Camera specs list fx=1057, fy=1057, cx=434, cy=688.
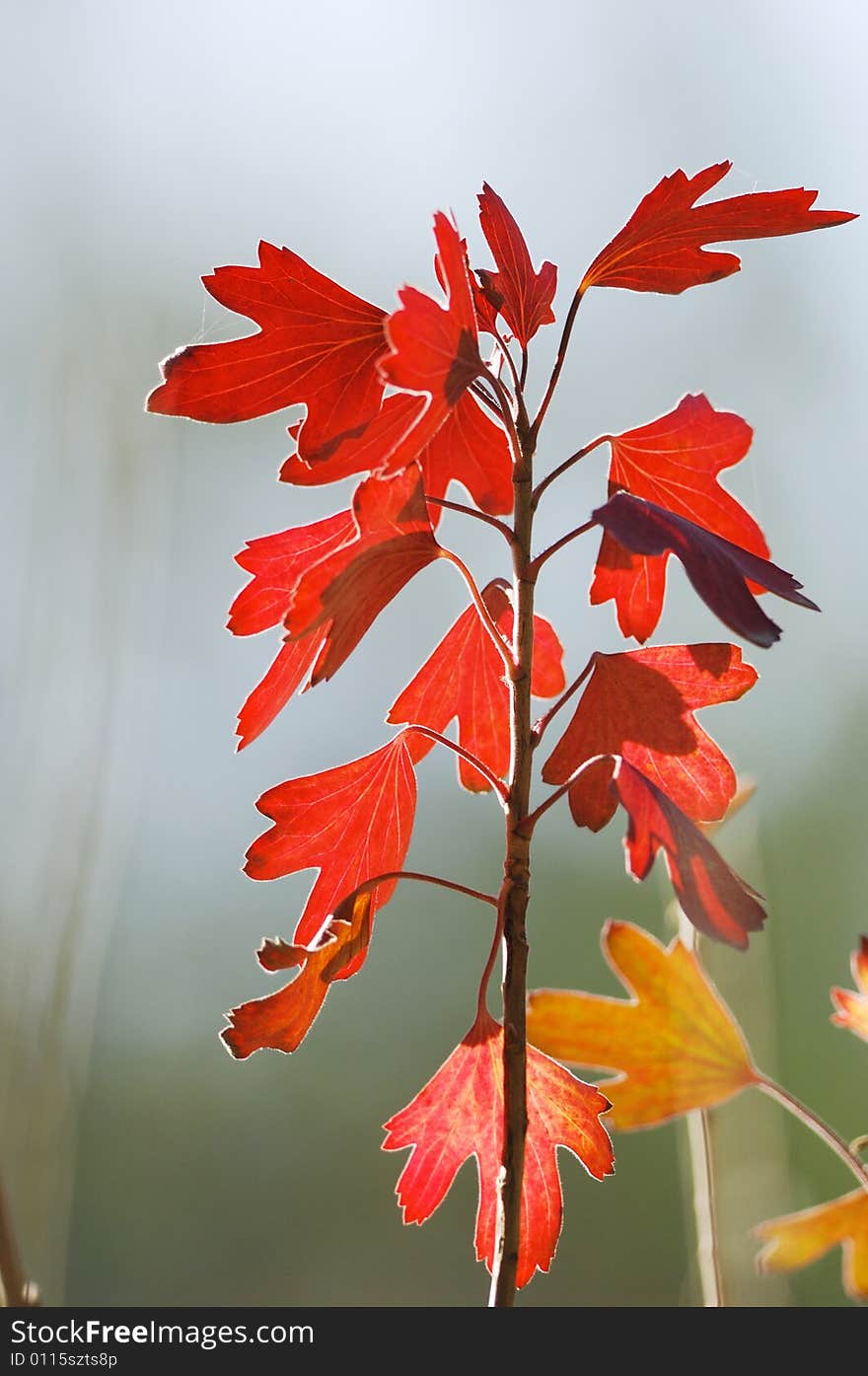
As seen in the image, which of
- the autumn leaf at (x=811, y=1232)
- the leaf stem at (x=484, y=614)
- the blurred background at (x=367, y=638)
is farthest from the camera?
the blurred background at (x=367, y=638)

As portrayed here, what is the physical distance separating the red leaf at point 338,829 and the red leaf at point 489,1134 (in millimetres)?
72

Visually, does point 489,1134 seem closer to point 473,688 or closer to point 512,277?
point 473,688

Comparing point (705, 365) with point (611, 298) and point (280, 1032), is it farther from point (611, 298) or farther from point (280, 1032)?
point (280, 1032)

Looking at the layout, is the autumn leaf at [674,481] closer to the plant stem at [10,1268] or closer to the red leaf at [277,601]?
the red leaf at [277,601]

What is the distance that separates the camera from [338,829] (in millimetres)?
408

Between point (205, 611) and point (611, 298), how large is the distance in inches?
42.2

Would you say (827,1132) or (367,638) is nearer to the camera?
(827,1132)

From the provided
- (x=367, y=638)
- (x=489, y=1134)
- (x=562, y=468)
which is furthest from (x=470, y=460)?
(x=367, y=638)

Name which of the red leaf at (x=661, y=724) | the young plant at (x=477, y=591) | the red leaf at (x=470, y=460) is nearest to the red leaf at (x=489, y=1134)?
the young plant at (x=477, y=591)

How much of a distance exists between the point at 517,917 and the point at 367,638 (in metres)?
1.81

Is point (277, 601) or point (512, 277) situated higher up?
point (512, 277)

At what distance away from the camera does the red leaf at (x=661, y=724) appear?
38 cm

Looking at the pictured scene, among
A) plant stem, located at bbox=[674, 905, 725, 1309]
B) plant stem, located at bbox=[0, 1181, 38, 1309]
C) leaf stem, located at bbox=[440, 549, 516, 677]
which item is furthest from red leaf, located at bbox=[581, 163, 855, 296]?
plant stem, located at bbox=[0, 1181, 38, 1309]

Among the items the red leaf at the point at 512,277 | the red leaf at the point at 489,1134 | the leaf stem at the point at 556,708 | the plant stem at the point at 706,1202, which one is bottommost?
the plant stem at the point at 706,1202
